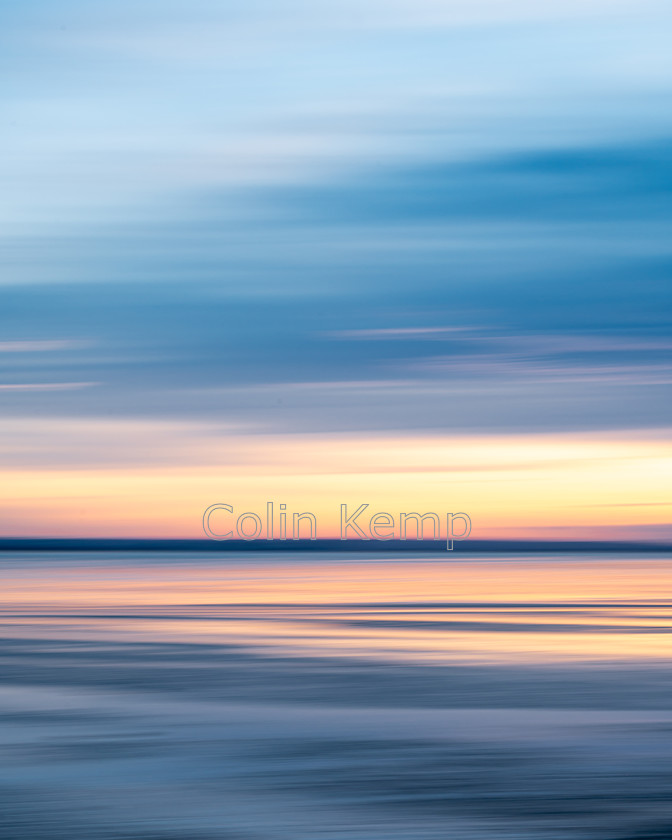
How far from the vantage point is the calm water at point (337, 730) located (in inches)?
328

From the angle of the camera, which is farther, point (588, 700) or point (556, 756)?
point (588, 700)

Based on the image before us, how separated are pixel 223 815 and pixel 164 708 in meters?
4.53

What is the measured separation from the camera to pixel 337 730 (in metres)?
11.5

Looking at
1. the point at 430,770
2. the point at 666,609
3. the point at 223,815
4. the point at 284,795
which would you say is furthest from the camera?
the point at 666,609

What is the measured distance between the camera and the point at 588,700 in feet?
43.7

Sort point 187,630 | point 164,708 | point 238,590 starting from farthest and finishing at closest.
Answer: point 238,590
point 187,630
point 164,708

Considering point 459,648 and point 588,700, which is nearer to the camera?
point 588,700

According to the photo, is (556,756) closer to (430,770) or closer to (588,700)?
(430,770)

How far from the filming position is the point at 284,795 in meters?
9.00

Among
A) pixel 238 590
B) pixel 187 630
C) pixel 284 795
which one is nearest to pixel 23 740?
pixel 284 795

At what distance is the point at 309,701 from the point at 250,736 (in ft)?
→ 7.22

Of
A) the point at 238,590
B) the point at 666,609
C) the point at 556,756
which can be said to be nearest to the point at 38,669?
the point at 556,756

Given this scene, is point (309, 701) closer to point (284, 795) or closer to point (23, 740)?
point (23, 740)

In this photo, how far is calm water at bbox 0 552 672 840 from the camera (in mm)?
8320
